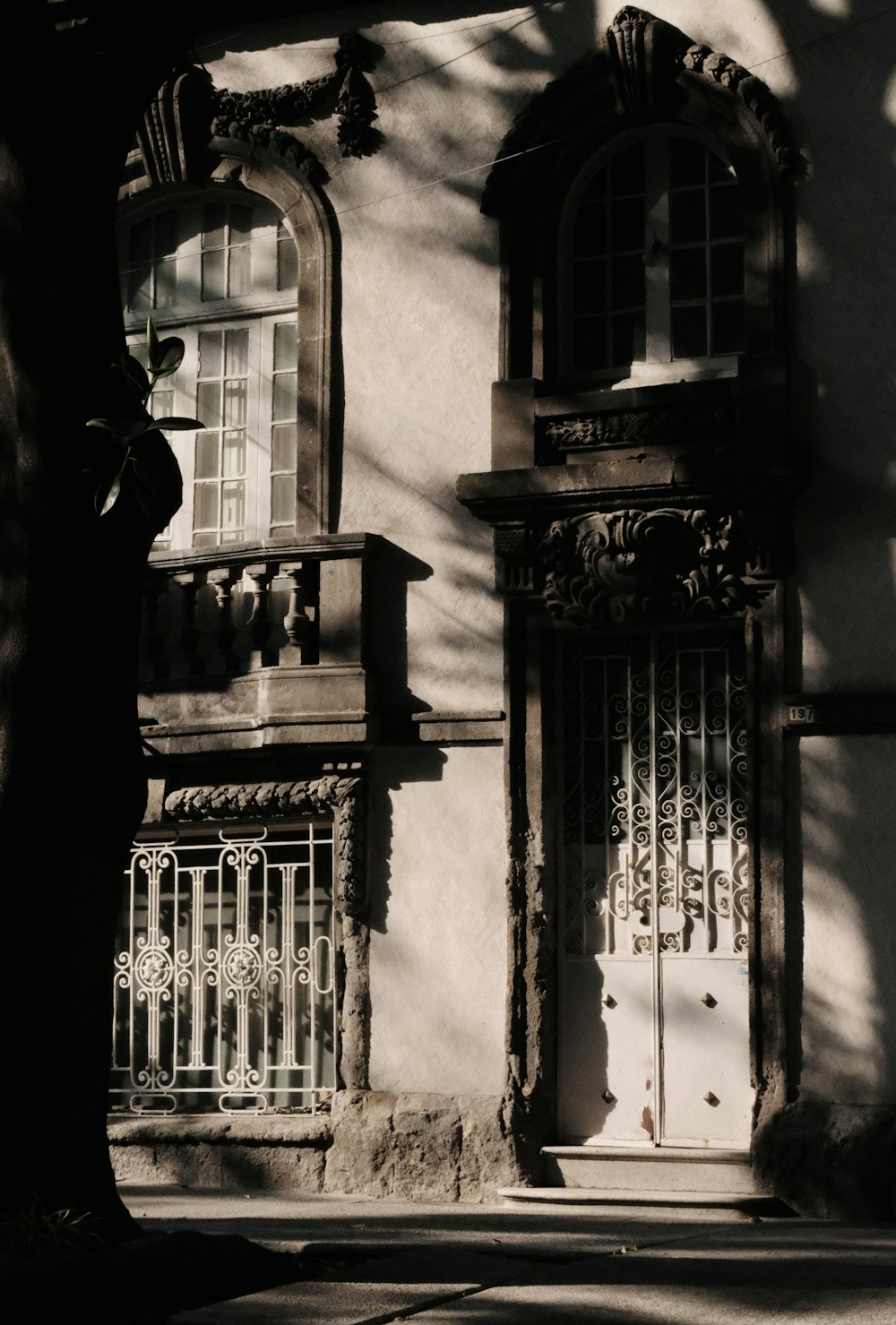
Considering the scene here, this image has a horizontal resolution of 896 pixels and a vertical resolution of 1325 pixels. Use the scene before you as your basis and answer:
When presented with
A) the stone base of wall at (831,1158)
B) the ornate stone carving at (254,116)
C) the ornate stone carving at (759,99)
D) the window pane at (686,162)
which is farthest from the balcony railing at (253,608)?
the stone base of wall at (831,1158)

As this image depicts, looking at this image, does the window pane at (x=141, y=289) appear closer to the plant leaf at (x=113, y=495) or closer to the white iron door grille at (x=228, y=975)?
the white iron door grille at (x=228, y=975)

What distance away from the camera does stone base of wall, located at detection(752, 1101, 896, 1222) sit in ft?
31.7

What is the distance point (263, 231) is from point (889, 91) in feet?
13.1

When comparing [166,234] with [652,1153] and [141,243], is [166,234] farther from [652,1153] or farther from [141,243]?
[652,1153]

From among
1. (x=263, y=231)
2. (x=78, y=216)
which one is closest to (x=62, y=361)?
(x=78, y=216)

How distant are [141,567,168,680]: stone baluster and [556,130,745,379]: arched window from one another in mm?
2750

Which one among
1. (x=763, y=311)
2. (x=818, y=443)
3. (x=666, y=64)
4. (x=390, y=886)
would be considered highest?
(x=666, y=64)

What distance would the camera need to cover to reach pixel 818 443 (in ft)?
34.4

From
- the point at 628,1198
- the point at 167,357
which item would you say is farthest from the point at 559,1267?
the point at 167,357

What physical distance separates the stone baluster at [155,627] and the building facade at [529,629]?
4cm

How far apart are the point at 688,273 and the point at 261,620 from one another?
10.4 ft

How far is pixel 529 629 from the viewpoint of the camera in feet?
36.3

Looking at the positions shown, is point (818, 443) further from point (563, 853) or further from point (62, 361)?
point (62, 361)

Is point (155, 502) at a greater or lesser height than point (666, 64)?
lesser
